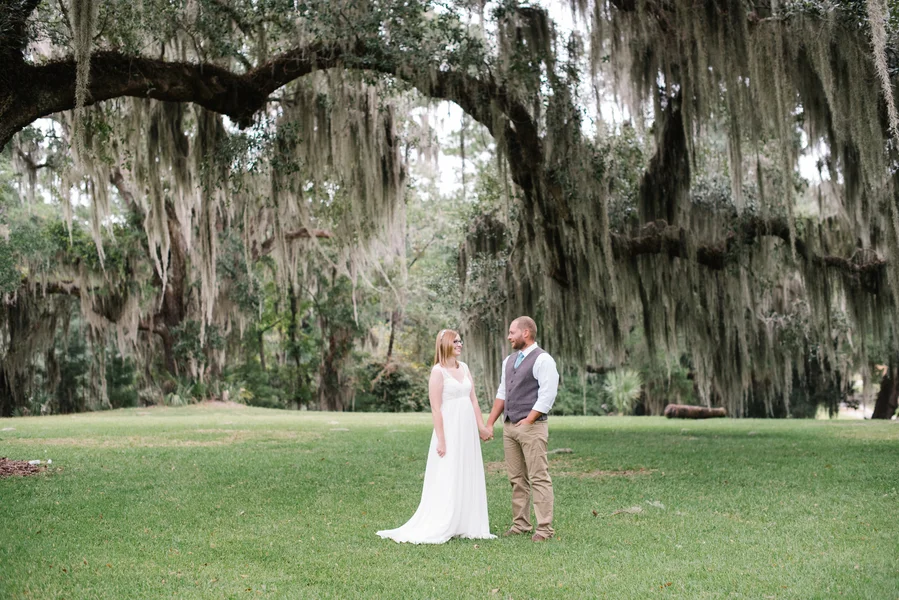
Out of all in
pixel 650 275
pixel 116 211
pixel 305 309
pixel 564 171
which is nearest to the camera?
pixel 564 171

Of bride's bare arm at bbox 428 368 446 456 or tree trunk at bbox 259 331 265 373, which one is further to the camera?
tree trunk at bbox 259 331 265 373

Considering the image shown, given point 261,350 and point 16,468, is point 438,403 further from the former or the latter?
point 261,350

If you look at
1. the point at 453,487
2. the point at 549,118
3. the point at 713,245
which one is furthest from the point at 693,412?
the point at 453,487

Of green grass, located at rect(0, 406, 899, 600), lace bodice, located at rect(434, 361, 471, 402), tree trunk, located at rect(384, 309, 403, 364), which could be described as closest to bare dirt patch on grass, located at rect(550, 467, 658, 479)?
green grass, located at rect(0, 406, 899, 600)

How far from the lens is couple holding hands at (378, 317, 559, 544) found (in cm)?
532

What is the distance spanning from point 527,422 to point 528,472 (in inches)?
13.3

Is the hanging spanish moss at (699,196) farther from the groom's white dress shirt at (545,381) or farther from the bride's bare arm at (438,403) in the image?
the bride's bare arm at (438,403)

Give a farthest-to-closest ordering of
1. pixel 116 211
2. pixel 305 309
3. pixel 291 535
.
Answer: pixel 305 309
pixel 116 211
pixel 291 535

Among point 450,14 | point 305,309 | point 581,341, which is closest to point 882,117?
point 450,14

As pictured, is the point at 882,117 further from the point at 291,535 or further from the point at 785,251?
the point at 291,535

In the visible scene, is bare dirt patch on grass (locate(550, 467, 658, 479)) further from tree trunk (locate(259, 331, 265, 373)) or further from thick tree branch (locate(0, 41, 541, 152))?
tree trunk (locate(259, 331, 265, 373))

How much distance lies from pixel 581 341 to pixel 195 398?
38.9 ft

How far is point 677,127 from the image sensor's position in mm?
11492

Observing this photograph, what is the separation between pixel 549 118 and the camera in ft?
33.7
